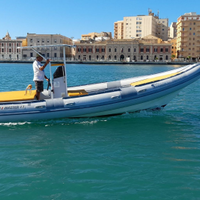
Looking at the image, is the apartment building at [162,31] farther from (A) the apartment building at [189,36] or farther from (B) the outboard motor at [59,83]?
(B) the outboard motor at [59,83]

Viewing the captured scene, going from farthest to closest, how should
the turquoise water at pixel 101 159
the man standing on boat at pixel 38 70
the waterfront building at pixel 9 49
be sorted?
the waterfront building at pixel 9 49 < the man standing on boat at pixel 38 70 < the turquoise water at pixel 101 159

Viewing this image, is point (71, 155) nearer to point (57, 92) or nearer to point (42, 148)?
point (42, 148)

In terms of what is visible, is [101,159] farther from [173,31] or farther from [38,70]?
[173,31]

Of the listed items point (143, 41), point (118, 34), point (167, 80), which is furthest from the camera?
point (118, 34)

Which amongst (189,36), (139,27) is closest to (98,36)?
(139,27)

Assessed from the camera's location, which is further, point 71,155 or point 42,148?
point 42,148

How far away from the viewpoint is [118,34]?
122m

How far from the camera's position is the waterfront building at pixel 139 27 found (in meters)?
111

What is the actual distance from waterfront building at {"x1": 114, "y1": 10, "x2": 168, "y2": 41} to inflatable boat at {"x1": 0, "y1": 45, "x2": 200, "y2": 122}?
4051 inches

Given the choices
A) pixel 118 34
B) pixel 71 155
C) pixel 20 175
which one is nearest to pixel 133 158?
pixel 71 155

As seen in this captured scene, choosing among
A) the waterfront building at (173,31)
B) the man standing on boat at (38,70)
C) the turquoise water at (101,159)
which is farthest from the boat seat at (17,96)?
the waterfront building at (173,31)

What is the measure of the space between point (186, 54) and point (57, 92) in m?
91.7

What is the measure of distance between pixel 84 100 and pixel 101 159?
9.99 ft

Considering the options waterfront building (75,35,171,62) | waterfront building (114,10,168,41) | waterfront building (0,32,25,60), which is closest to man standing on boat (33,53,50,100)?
waterfront building (75,35,171,62)
